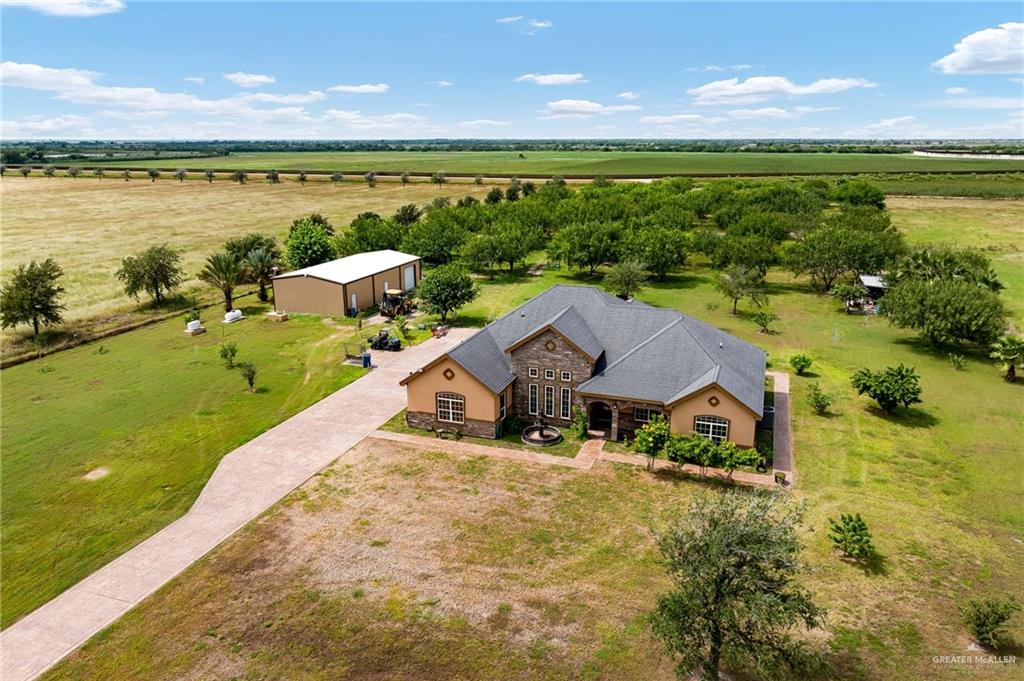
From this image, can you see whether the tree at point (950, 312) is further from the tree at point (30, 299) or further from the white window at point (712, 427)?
the tree at point (30, 299)

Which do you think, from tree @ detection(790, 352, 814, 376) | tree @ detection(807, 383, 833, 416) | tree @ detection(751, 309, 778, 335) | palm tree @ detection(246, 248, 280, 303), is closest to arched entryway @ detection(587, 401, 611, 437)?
tree @ detection(807, 383, 833, 416)

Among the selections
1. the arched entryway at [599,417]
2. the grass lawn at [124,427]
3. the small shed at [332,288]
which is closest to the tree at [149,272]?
the grass lawn at [124,427]

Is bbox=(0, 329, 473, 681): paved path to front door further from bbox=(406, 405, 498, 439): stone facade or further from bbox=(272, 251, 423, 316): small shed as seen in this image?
bbox=(272, 251, 423, 316): small shed

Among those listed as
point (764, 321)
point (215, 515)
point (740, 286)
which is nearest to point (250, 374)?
point (215, 515)

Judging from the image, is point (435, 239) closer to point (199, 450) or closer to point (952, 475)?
point (199, 450)

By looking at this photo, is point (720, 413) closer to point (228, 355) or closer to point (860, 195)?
point (228, 355)

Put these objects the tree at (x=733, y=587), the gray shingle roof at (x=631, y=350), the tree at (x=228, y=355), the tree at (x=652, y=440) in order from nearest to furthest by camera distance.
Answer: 1. the tree at (x=733, y=587)
2. the tree at (x=652, y=440)
3. the gray shingle roof at (x=631, y=350)
4. the tree at (x=228, y=355)

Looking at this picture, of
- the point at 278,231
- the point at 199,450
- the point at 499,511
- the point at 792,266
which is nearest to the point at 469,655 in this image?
the point at 499,511
